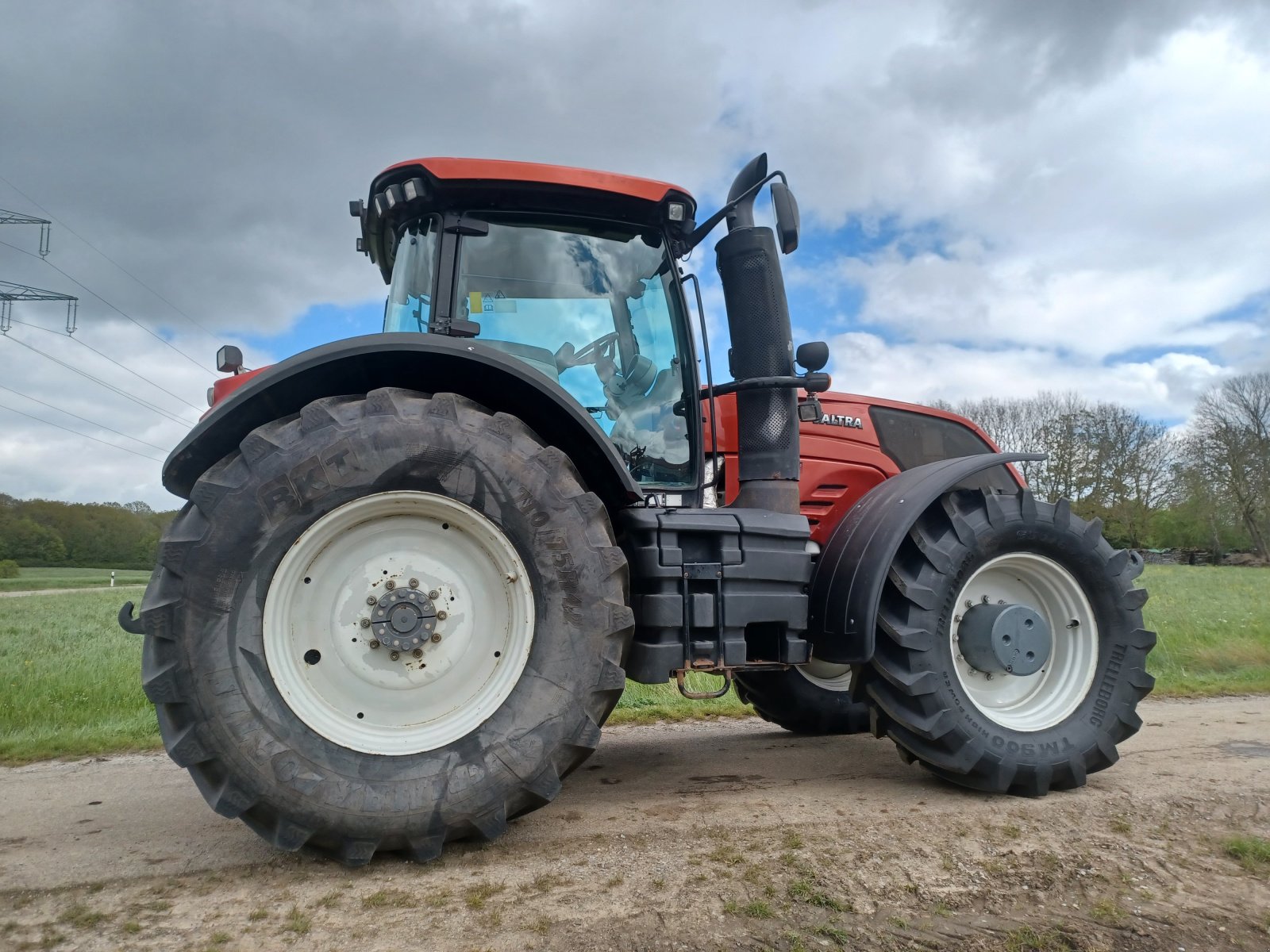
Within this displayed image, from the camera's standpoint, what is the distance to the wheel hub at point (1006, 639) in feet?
11.3

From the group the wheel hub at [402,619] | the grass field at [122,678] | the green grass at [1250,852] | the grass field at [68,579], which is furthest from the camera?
the grass field at [68,579]

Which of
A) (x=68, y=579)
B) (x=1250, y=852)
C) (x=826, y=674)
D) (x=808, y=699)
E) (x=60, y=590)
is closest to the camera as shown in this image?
(x=1250, y=852)

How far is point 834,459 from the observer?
13.8ft

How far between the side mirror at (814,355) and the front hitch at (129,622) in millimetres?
2652

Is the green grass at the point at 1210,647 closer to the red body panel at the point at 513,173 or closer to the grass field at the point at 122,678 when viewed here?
the grass field at the point at 122,678

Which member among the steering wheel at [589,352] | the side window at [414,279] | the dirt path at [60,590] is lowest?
the dirt path at [60,590]

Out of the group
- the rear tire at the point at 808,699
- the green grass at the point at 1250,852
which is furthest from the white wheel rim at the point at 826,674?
the green grass at the point at 1250,852

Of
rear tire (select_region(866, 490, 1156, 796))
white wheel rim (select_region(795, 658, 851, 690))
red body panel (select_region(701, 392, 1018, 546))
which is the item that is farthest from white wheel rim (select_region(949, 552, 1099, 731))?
white wheel rim (select_region(795, 658, 851, 690))

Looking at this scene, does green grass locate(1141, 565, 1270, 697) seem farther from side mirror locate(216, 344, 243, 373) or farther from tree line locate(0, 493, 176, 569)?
tree line locate(0, 493, 176, 569)

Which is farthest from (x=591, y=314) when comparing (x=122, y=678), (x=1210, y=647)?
(x=1210, y=647)

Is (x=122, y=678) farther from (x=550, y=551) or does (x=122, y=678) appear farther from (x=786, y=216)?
(x=786, y=216)

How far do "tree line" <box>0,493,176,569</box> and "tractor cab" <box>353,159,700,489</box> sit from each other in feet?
141

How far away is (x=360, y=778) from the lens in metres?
2.47

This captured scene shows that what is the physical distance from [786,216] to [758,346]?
0.57 metres
